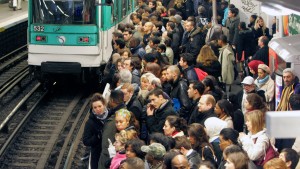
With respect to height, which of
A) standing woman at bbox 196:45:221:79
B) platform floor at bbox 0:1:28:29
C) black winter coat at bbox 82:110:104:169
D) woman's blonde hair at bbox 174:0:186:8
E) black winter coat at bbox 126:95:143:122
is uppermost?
woman's blonde hair at bbox 174:0:186:8

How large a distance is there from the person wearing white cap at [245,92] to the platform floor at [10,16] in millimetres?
12497

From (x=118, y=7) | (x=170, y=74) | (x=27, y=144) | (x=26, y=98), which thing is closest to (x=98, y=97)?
(x=170, y=74)

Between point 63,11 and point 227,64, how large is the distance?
4823 millimetres

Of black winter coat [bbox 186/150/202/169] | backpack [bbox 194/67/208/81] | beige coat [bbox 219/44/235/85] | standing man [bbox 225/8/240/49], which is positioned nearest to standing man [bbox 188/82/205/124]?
backpack [bbox 194/67/208/81]

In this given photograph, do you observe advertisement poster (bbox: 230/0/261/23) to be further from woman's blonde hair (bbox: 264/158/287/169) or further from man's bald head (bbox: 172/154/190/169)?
woman's blonde hair (bbox: 264/158/287/169)

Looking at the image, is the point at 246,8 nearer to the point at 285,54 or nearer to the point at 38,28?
the point at 38,28

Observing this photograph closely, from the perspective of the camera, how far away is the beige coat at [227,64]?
37.7 ft

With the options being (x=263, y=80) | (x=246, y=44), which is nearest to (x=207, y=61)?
(x=263, y=80)

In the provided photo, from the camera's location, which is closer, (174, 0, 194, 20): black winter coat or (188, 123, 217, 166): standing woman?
(188, 123, 217, 166): standing woman

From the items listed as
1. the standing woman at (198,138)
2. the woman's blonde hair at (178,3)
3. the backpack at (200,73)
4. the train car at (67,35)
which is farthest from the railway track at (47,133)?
the woman's blonde hair at (178,3)

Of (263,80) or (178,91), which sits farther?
(263,80)

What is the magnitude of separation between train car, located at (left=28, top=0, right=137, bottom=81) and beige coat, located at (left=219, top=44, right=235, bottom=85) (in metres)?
4.03

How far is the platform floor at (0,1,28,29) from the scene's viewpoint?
74.8 ft

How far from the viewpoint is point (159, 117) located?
7.50m
